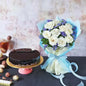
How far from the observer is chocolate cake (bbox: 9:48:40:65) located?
1.15 m

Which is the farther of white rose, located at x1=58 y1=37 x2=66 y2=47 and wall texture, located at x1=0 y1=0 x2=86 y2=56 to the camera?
wall texture, located at x1=0 y1=0 x2=86 y2=56

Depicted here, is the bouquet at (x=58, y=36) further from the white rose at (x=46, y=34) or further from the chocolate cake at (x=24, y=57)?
the chocolate cake at (x=24, y=57)

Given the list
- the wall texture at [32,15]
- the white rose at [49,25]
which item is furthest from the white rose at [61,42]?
the wall texture at [32,15]

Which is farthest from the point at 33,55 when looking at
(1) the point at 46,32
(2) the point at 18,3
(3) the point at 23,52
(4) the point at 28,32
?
(2) the point at 18,3

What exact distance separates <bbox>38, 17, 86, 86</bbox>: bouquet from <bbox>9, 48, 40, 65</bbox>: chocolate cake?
0.10m

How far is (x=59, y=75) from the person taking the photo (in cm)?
121

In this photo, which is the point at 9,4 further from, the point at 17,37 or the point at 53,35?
the point at 53,35

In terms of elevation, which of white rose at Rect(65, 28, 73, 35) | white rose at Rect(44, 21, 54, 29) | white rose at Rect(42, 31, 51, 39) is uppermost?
white rose at Rect(44, 21, 54, 29)

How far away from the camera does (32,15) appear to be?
153cm

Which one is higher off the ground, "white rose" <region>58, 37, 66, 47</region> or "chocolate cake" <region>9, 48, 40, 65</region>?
"white rose" <region>58, 37, 66, 47</region>

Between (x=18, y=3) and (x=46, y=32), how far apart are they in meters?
0.52

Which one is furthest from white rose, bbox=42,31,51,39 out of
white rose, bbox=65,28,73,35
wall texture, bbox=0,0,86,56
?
wall texture, bbox=0,0,86,56

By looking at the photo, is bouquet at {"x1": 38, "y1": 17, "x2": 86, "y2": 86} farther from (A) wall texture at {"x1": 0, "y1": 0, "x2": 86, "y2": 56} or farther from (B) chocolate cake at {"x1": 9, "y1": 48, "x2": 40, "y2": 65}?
(A) wall texture at {"x1": 0, "y1": 0, "x2": 86, "y2": 56}

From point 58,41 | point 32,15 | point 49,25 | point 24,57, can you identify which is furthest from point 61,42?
point 32,15
